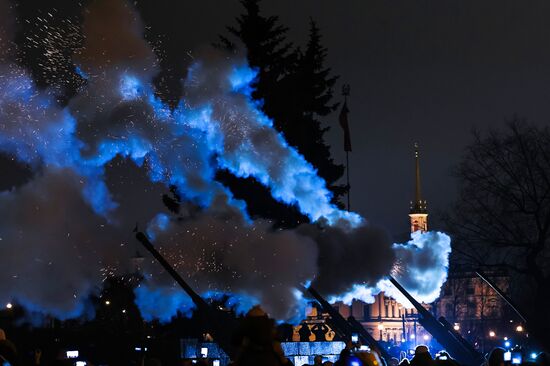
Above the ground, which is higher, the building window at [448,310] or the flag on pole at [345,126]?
the flag on pole at [345,126]

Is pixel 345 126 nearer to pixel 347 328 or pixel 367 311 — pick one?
pixel 347 328

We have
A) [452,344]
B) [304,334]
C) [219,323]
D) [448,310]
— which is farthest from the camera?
[448,310]

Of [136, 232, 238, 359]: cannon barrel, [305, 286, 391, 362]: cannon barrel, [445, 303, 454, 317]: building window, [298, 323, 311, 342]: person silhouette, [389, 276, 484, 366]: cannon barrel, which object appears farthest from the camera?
[445, 303, 454, 317]: building window

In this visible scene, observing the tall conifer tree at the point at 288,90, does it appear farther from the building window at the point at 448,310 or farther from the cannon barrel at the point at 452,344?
the building window at the point at 448,310

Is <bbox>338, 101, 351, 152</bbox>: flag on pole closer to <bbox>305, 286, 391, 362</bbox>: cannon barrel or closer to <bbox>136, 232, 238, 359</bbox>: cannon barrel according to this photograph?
<bbox>305, 286, 391, 362</bbox>: cannon barrel

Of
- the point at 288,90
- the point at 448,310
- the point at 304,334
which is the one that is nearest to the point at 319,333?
the point at 304,334

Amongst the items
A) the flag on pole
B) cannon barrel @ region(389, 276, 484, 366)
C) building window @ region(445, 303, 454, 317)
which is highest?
the flag on pole

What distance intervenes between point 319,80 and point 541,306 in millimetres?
16811

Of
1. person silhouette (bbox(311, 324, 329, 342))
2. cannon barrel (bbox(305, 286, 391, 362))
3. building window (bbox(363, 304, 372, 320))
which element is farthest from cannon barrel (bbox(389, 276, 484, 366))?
building window (bbox(363, 304, 372, 320))

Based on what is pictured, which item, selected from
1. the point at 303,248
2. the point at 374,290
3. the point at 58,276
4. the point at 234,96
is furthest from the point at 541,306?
the point at 58,276

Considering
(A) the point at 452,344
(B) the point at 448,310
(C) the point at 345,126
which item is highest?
(C) the point at 345,126

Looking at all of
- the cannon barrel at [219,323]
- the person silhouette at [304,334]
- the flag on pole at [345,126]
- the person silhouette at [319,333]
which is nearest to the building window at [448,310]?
the flag on pole at [345,126]

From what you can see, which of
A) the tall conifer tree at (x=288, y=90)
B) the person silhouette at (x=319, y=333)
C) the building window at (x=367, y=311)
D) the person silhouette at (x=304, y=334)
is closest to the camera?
the person silhouette at (x=304, y=334)

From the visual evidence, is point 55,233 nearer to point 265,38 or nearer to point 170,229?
point 170,229
